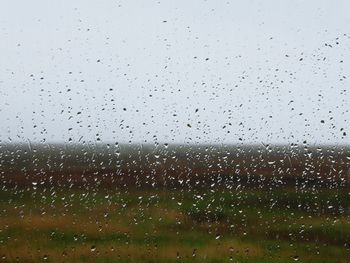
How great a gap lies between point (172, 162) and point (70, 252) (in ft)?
14.7

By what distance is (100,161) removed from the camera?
39.3 feet

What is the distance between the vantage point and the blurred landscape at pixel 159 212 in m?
9.48

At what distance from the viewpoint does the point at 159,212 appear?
12406 millimetres

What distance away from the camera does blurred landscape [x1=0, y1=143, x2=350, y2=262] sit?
948 centimetres

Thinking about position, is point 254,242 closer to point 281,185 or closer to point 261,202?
point 261,202

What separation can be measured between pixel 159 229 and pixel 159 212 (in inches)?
25.6

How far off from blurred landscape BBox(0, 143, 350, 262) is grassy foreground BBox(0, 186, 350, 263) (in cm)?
2

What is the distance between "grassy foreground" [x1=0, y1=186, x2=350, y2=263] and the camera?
31.1ft

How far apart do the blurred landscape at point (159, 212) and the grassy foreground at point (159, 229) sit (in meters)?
0.02

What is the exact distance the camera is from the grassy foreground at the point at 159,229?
948 centimetres

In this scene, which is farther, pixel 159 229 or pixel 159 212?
pixel 159 212

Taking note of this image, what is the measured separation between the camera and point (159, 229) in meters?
11.8

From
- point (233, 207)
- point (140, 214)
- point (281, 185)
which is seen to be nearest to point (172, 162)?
point (140, 214)

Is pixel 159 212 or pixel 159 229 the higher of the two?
pixel 159 212
